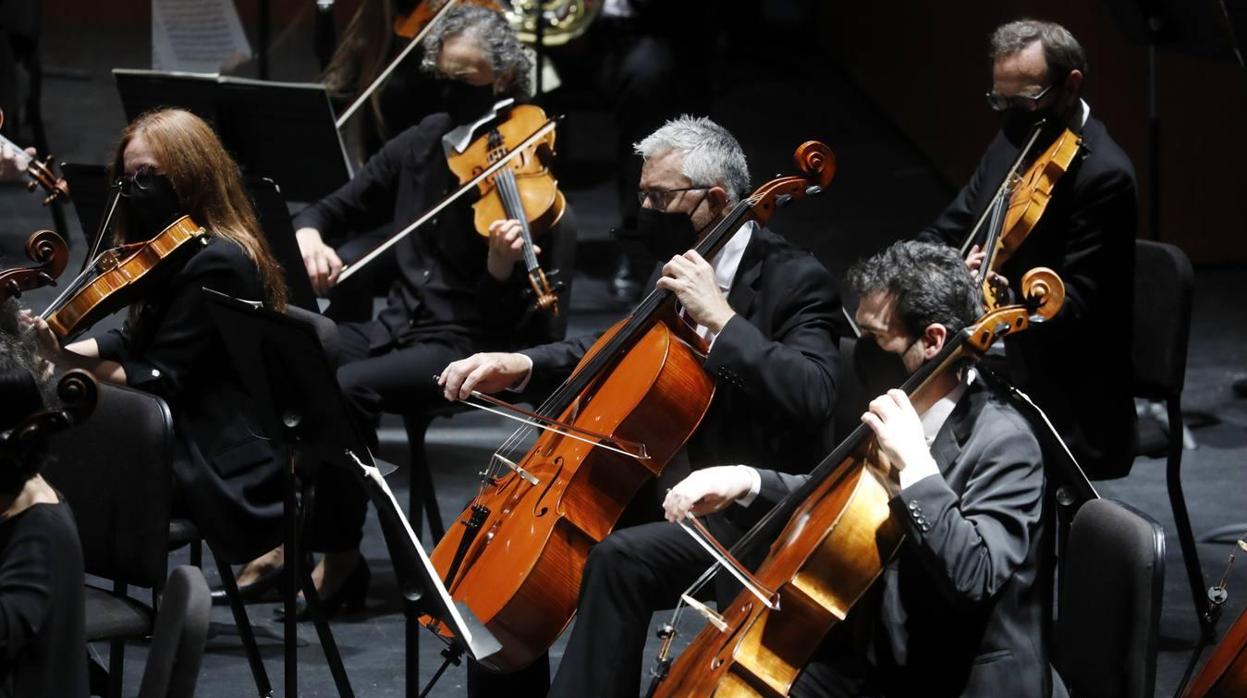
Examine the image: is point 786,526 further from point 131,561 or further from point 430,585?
point 131,561

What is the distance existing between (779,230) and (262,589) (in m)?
3.18

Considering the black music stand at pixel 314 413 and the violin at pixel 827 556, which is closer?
the violin at pixel 827 556

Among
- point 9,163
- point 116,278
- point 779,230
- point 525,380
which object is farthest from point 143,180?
point 779,230

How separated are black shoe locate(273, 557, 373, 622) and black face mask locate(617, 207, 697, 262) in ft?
3.89

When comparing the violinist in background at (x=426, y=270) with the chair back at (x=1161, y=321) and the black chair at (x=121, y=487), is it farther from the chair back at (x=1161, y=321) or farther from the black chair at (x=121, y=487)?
the chair back at (x=1161, y=321)

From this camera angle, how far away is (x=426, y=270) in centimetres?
439

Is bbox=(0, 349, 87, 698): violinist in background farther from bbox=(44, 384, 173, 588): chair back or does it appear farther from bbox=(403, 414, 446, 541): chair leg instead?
bbox=(403, 414, 446, 541): chair leg

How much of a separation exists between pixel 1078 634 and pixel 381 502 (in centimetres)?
103

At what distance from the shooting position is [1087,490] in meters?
2.89

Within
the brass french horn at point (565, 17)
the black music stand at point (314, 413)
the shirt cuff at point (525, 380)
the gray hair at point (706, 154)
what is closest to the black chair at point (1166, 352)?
the gray hair at point (706, 154)

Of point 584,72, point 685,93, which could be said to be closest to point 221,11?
point 685,93

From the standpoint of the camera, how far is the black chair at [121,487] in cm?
304

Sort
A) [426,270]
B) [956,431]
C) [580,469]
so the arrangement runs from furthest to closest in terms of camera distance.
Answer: [426,270]
[580,469]
[956,431]

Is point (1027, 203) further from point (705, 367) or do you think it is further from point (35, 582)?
point (35, 582)
